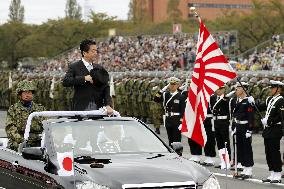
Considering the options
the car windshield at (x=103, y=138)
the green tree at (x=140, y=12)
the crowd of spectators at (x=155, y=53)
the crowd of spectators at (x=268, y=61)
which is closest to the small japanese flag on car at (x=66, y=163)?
the car windshield at (x=103, y=138)

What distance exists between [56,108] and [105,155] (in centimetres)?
2898

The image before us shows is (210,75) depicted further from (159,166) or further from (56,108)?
(56,108)

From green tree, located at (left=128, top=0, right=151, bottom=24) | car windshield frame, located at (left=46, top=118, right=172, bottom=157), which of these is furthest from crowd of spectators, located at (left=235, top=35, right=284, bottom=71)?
green tree, located at (left=128, top=0, right=151, bottom=24)

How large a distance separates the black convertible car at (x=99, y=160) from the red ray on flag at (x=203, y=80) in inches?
116

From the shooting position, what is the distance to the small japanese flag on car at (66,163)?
8.13m

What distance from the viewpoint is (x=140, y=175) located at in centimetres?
820

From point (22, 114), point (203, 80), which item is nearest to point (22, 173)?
point (22, 114)

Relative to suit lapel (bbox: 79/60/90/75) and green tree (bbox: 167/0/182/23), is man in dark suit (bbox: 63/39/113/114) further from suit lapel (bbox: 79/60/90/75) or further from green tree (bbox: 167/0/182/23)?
green tree (bbox: 167/0/182/23)

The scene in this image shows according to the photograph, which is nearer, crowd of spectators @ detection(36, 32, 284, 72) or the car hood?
the car hood

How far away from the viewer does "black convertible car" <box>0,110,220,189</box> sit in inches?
322

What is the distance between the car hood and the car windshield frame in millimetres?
378

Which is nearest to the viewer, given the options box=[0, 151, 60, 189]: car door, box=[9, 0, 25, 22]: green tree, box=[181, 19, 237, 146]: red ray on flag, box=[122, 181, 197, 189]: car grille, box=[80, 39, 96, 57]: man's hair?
box=[122, 181, 197, 189]: car grille

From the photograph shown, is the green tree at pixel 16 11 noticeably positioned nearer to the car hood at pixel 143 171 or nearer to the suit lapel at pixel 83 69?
the suit lapel at pixel 83 69

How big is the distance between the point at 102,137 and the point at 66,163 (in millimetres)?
1231
